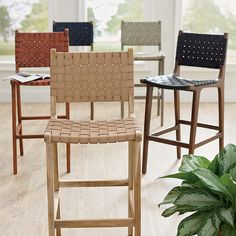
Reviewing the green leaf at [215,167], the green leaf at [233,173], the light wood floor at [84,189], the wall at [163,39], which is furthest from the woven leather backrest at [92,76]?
the wall at [163,39]

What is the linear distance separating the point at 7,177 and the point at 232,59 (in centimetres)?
327

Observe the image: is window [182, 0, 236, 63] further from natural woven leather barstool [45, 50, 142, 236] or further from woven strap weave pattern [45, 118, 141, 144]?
woven strap weave pattern [45, 118, 141, 144]

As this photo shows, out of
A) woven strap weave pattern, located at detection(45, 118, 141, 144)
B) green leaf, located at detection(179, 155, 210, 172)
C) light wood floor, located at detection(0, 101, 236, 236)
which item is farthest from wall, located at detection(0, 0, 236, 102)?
green leaf, located at detection(179, 155, 210, 172)

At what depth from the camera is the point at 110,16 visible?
20.4 feet

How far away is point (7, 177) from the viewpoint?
12.8 ft

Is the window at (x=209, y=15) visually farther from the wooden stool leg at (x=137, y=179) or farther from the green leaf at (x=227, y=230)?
the green leaf at (x=227, y=230)

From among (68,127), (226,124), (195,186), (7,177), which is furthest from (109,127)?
(226,124)

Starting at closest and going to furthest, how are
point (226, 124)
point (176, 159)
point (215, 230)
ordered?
1. point (215, 230)
2. point (176, 159)
3. point (226, 124)

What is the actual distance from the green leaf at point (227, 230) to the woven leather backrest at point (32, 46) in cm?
254

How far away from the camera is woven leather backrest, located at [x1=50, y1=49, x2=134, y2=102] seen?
301 cm

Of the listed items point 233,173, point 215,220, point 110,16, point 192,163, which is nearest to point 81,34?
point 110,16

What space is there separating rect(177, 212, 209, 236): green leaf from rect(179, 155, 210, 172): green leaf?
7.2 inches

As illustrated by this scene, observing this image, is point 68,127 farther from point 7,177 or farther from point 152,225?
point 7,177

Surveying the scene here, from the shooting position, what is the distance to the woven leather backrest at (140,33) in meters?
5.58
